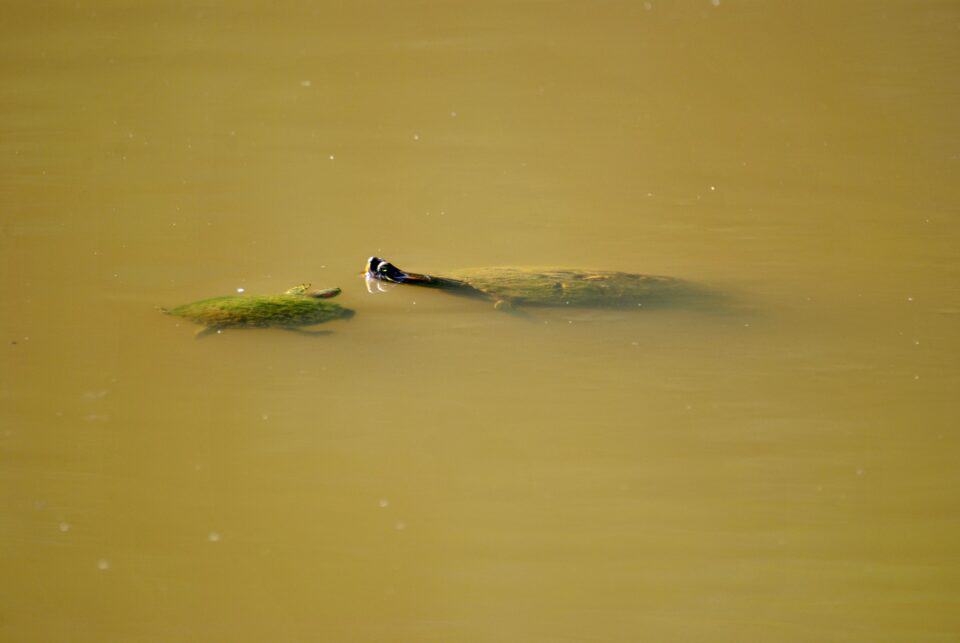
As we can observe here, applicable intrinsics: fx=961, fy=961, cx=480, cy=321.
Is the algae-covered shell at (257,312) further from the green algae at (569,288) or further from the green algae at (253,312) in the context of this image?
the green algae at (569,288)

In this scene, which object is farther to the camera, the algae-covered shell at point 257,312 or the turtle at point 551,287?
the turtle at point 551,287

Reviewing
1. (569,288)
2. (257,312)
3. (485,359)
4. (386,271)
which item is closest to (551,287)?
(569,288)

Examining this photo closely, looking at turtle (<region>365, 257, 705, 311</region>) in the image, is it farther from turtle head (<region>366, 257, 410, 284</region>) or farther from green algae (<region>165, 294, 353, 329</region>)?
green algae (<region>165, 294, 353, 329</region>)

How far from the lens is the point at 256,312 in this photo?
3285 millimetres

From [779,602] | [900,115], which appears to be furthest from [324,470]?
[900,115]

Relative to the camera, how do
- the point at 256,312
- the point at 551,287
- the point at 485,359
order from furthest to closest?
the point at 551,287 < the point at 256,312 < the point at 485,359

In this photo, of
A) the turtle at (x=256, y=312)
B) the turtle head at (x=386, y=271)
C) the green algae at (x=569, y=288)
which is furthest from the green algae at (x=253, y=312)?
the green algae at (x=569, y=288)

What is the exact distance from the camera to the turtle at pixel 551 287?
3445 mm

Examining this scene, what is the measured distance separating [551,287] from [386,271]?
1.98ft

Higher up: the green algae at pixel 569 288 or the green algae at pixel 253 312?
the green algae at pixel 569 288

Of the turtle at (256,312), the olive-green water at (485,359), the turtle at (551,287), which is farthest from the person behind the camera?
the turtle at (551,287)

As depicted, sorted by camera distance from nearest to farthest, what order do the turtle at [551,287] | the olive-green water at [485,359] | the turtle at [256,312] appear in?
the olive-green water at [485,359]
the turtle at [256,312]
the turtle at [551,287]

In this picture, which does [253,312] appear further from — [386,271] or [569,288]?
[569,288]

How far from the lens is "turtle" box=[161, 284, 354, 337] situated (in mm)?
3283
